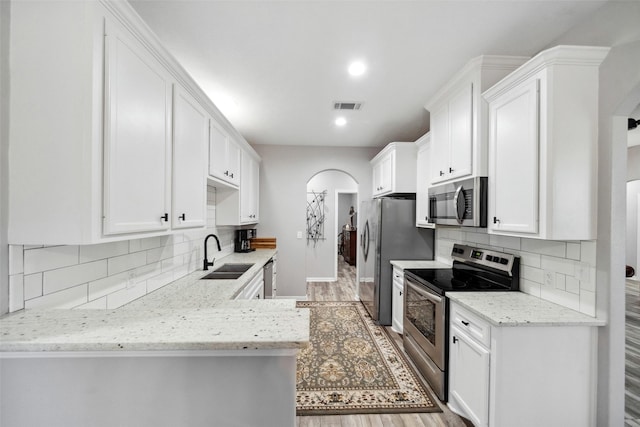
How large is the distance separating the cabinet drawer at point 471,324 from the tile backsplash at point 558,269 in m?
0.56

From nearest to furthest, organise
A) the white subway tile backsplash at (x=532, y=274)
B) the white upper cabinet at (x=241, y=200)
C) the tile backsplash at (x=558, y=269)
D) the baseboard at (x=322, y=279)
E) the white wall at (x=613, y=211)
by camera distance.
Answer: the white wall at (x=613, y=211) → the tile backsplash at (x=558, y=269) → the white subway tile backsplash at (x=532, y=274) → the white upper cabinet at (x=241, y=200) → the baseboard at (x=322, y=279)

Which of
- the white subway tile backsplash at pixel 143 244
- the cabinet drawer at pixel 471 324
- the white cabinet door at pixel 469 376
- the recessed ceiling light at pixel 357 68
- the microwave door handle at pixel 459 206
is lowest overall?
the white cabinet door at pixel 469 376

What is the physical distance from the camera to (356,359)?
2727mm

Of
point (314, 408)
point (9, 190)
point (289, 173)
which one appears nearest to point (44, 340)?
point (9, 190)

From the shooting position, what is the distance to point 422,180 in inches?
134

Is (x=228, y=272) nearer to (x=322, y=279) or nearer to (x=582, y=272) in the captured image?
(x=582, y=272)

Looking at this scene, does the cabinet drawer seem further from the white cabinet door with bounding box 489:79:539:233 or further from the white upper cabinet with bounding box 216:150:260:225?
the white upper cabinet with bounding box 216:150:260:225

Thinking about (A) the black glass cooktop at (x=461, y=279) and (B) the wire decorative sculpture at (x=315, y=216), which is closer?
(A) the black glass cooktop at (x=461, y=279)

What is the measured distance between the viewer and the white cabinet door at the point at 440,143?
2539 millimetres

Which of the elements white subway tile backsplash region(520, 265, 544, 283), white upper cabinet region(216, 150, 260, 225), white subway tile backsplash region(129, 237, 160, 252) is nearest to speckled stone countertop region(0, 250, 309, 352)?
white subway tile backsplash region(129, 237, 160, 252)

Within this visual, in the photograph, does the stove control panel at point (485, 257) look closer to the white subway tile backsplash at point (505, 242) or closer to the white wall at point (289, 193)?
the white subway tile backsplash at point (505, 242)

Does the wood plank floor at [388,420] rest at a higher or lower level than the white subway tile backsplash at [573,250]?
lower

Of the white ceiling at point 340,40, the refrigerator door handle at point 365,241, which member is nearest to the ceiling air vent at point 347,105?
the white ceiling at point 340,40

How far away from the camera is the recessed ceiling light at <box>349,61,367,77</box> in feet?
7.00
